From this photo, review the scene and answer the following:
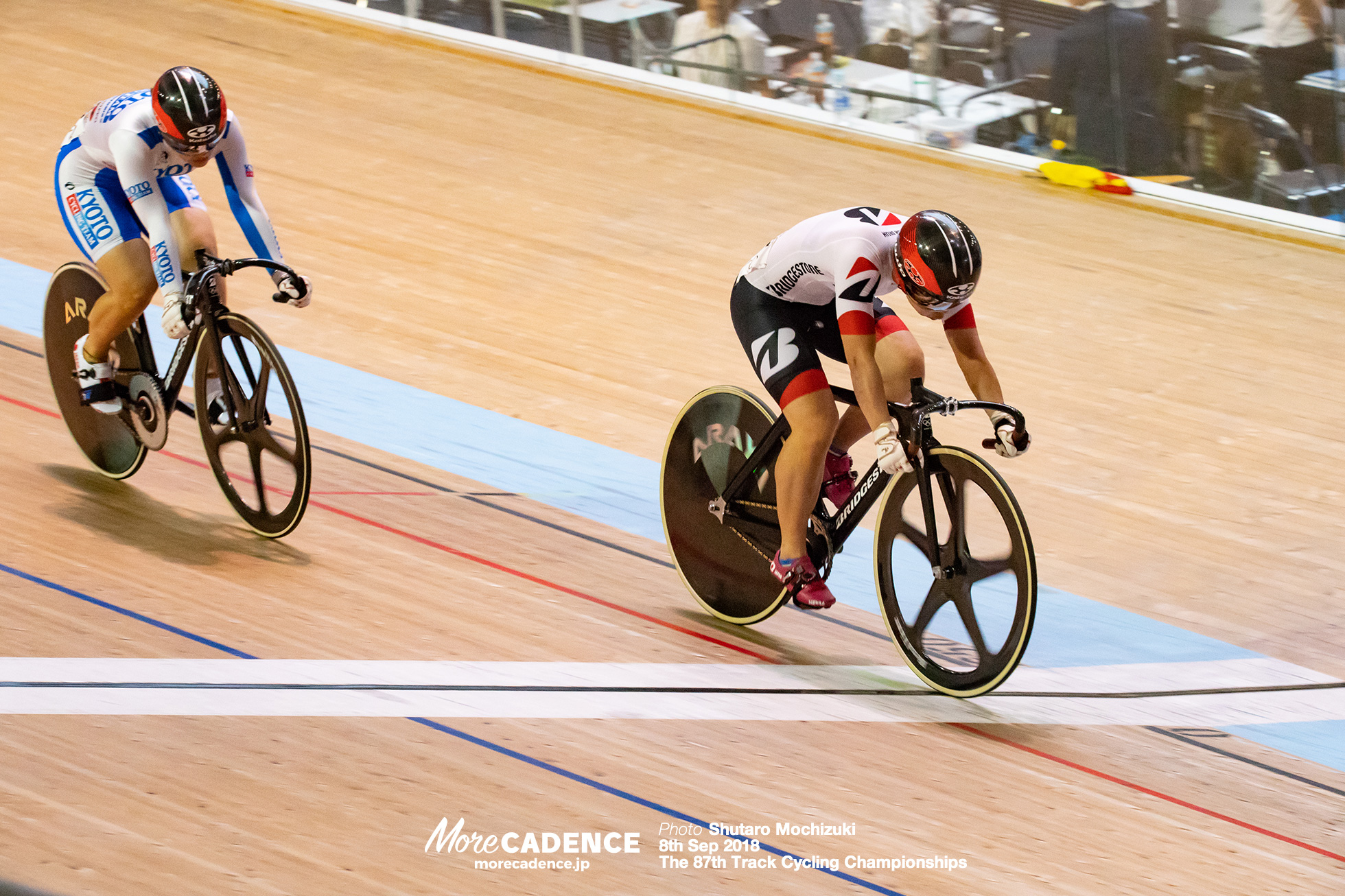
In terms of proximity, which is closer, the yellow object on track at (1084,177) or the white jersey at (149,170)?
the white jersey at (149,170)

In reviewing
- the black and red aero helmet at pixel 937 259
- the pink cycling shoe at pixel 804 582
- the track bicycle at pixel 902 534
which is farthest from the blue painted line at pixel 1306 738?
the black and red aero helmet at pixel 937 259

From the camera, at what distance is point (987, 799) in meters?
3.36

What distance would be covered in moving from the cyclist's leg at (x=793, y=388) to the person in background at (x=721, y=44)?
206 inches

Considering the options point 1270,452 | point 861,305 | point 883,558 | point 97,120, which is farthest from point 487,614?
point 1270,452

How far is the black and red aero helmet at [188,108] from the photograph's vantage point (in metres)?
3.88

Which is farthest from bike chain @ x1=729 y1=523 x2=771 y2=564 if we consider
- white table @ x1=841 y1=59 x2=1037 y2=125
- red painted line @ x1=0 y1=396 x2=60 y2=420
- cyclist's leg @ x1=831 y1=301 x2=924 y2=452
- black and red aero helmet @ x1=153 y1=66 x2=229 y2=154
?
white table @ x1=841 y1=59 x2=1037 y2=125

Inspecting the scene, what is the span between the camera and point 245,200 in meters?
4.19

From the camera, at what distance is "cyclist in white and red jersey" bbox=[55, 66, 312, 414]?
3.93m

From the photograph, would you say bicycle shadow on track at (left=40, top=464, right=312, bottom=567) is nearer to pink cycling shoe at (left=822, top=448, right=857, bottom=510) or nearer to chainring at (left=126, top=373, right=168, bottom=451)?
chainring at (left=126, top=373, right=168, bottom=451)

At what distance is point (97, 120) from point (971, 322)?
2.45 meters

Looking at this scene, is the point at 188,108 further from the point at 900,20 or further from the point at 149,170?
the point at 900,20

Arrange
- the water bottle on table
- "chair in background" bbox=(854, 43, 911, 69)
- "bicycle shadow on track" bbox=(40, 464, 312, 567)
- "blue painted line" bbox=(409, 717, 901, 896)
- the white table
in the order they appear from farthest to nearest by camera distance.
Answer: the water bottle on table, "chair in background" bbox=(854, 43, 911, 69), the white table, "bicycle shadow on track" bbox=(40, 464, 312, 567), "blue painted line" bbox=(409, 717, 901, 896)

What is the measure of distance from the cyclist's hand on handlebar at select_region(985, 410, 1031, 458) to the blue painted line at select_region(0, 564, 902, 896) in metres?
1.01

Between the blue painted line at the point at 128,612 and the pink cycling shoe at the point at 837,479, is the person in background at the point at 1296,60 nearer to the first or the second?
the pink cycling shoe at the point at 837,479
